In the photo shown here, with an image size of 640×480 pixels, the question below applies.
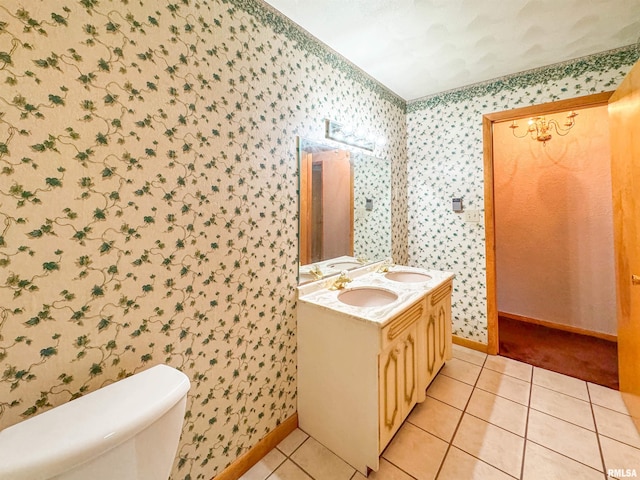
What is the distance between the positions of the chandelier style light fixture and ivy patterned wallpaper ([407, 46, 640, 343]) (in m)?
0.88

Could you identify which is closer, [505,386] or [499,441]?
[499,441]

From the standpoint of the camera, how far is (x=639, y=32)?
1730 mm

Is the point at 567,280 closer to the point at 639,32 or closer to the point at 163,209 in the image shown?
the point at 639,32

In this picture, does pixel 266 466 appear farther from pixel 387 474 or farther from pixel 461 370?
pixel 461 370

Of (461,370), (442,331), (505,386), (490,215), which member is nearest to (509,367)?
(505,386)

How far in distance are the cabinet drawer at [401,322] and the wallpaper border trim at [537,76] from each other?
2.03 metres

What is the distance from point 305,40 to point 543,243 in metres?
3.21

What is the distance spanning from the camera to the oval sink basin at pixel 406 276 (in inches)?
83.9

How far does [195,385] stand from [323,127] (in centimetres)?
165

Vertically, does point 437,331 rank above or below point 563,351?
above

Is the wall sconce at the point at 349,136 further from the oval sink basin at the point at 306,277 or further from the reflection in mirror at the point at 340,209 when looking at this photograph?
the oval sink basin at the point at 306,277

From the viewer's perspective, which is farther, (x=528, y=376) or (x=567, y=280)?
(x=567, y=280)

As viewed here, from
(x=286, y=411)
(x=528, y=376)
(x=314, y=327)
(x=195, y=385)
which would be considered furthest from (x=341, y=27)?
(x=528, y=376)

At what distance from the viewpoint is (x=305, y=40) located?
66.4 inches
